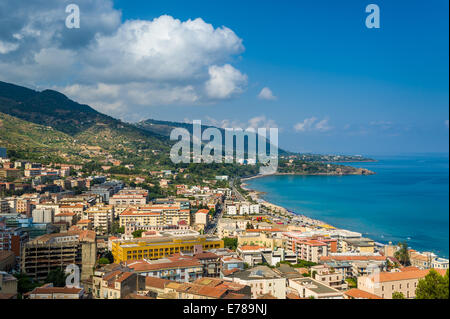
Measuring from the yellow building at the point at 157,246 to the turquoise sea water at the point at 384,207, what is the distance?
19.8ft

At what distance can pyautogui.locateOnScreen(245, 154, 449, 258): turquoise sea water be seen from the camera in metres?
12.8

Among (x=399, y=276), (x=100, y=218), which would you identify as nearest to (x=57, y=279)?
(x=399, y=276)

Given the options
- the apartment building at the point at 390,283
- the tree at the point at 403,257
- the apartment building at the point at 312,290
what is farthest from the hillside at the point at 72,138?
the apartment building at the point at 390,283

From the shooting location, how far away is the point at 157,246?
7746 mm

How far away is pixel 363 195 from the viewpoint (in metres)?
22.3

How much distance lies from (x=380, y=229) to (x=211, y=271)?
342 inches

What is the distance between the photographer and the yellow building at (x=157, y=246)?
746cm

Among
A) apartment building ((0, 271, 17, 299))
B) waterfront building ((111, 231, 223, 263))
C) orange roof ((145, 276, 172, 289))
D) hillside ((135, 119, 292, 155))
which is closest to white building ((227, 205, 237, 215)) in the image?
waterfront building ((111, 231, 223, 263))

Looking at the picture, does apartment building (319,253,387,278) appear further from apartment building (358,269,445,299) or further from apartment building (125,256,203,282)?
apartment building (125,256,203,282)

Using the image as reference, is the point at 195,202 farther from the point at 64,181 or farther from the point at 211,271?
the point at 211,271

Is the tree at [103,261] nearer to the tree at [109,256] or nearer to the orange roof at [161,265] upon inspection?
the tree at [109,256]

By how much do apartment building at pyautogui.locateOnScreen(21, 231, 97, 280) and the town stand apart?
2 centimetres
